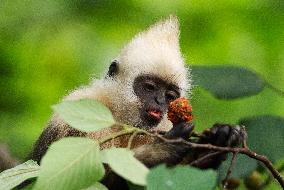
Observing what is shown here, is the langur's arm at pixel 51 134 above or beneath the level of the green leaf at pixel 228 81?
beneath

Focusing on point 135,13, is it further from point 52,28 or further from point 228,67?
point 228,67

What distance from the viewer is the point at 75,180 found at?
2455mm

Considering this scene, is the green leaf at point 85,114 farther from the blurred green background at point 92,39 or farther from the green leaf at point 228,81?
the blurred green background at point 92,39

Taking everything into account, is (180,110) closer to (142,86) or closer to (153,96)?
(153,96)

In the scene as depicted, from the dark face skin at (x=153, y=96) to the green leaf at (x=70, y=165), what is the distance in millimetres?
2031

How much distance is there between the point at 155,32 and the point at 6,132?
3.06 metres

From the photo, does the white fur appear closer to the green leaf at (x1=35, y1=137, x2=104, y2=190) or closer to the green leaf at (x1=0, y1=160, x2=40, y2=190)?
the green leaf at (x1=0, y1=160, x2=40, y2=190)

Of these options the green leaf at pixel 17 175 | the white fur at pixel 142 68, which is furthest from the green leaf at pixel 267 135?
the green leaf at pixel 17 175

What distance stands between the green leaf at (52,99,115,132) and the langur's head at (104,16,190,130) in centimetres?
207

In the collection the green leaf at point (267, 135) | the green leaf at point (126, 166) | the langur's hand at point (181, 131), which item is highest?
the green leaf at point (126, 166)

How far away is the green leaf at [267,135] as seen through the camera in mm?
3908

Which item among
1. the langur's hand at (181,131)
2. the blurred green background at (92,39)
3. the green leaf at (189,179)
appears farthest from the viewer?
the blurred green background at (92,39)

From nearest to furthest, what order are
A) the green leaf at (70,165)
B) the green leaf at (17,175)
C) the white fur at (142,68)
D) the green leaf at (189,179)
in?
the green leaf at (189,179), the green leaf at (70,165), the green leaf at (17,175), the white fur at (142,68)

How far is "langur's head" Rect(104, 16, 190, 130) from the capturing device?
4.66 m
